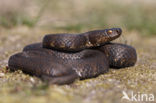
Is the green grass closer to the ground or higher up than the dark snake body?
closer to the ground

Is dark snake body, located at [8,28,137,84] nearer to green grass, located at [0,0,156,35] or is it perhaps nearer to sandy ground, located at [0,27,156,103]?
sandy ground, located at [0,27,156,103]

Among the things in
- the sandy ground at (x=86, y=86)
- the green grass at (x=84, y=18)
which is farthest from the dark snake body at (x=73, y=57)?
the green grass at (x=84, y=18)

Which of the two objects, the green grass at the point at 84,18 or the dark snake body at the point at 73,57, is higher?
the dark snake body at the point at 73,57

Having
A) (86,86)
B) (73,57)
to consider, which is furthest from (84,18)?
(86,86)

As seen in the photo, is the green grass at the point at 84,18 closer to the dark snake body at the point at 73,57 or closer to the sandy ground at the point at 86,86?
the dark snake body at the point at 73,57

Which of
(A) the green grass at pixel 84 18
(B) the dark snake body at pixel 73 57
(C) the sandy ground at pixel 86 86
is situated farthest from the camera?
(A) the green grass at pixel 84 18

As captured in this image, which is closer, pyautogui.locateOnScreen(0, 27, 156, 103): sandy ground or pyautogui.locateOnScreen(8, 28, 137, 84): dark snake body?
pyautogui.locateOnScreen(0, 27, 156, 103): sandy ground

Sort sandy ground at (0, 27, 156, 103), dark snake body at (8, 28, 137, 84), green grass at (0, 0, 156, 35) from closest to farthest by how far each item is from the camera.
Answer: sandy ground at (0, 27, 156, 103) → dark snake body at (8, 28, 137, 84) → green grass at (0, 0, 156, 35)

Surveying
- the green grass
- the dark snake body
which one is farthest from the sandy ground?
the green grass

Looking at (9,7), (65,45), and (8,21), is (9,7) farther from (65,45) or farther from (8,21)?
(65,45)
